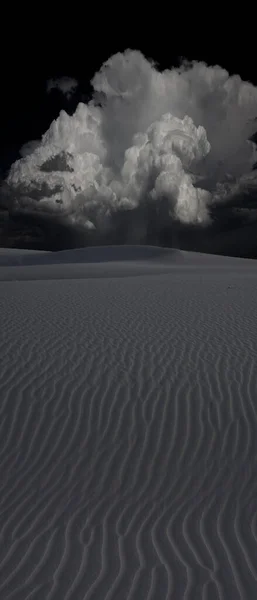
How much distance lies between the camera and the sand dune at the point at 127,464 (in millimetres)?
3416

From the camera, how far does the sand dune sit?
3.42 m

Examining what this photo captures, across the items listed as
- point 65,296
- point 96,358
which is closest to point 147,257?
point 65,296

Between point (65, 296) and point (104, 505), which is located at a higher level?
point (65, 296)

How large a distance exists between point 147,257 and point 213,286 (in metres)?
32.8

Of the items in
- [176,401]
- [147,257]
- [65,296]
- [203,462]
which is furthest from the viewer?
[147,257]

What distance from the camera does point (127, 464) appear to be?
4922 mm

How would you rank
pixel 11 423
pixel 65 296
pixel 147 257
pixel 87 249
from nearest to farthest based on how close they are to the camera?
pixel 11 423, pixel 65 296, pixel 147 257, pixel 87 249

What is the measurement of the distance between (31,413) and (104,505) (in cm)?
201

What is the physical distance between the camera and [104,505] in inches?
170

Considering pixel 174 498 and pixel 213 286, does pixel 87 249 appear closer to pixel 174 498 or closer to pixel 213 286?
pixel 213 286

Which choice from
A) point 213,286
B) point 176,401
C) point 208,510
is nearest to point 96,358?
point 176,401

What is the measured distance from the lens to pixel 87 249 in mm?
59875

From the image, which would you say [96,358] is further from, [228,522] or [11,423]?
[228,522]

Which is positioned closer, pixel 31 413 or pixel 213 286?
pixel 31 413
